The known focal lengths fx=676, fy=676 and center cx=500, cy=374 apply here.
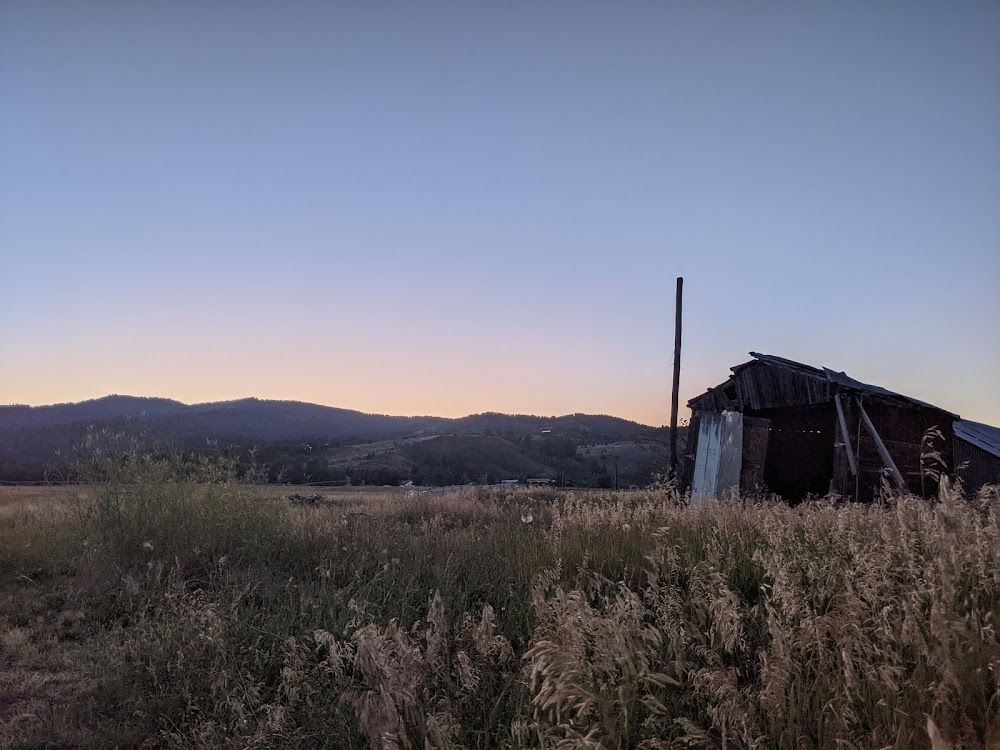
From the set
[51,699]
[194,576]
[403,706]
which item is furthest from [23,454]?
[403,706]

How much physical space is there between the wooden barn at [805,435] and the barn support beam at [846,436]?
2 centimetres

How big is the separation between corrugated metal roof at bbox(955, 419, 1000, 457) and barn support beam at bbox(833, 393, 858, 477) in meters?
13.2

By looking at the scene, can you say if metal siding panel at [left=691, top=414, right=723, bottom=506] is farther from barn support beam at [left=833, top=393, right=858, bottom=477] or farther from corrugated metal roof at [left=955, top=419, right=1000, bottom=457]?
corrugated metal roof at [left=955, top=419, right=1000, bottom=457]

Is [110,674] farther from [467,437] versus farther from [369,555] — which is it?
[467,437]

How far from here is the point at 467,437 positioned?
3118 inches

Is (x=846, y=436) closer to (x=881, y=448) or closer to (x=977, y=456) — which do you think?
(x=881, y=448)

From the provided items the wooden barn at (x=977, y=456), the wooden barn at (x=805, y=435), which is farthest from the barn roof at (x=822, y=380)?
the wooden barn at (x=977, y=456)

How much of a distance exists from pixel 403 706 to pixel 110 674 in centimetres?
335

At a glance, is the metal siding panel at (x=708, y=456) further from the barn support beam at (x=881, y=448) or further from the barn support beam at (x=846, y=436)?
the barn support beam at (x=881, y=448)

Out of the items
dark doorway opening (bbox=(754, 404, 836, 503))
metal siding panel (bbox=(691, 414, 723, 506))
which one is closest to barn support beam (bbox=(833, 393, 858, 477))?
dark doorway opening (bbox=(754, 404, 836, 503))

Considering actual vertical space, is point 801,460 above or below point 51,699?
above

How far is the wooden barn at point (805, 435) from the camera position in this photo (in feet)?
51.2

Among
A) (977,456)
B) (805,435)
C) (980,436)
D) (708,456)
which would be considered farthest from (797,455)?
(980,436)

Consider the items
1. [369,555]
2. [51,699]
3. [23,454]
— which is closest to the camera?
[51,699]
